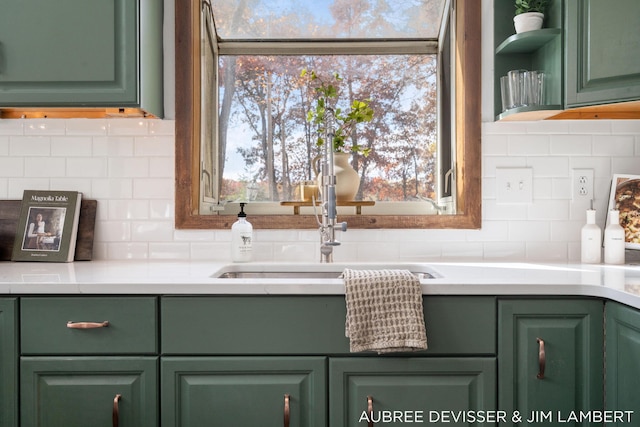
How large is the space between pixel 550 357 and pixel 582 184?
950 mm

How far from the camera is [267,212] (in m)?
2.45

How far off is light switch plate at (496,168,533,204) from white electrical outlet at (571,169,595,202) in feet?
0.56

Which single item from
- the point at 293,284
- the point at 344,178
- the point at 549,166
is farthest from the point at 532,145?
the point at 293,284

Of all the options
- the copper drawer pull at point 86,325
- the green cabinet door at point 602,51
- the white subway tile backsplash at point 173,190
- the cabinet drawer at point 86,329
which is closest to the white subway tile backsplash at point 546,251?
the white subway tile backsplash at point 173,190

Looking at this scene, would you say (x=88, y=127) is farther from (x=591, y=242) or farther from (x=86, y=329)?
(x=591, y=242)

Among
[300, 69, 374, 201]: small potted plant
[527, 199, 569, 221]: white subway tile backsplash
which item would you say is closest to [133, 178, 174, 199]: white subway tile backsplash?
[300, 69, 374, 201]: small potted plant

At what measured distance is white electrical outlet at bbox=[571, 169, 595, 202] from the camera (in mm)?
2312

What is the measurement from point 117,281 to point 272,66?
1227mm

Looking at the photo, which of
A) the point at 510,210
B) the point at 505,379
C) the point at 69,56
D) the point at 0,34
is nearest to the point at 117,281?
the point at 69,56

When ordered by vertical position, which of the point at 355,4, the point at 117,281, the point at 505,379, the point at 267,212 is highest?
the point at 355,4

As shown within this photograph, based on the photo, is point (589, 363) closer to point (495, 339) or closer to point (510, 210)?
point (495, 339)

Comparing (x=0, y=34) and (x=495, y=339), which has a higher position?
(x=0, y=34)

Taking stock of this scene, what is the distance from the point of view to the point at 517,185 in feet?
7.62

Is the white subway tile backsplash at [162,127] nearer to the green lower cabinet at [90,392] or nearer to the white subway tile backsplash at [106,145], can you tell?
the white subway tile backsplash at [106,145]
